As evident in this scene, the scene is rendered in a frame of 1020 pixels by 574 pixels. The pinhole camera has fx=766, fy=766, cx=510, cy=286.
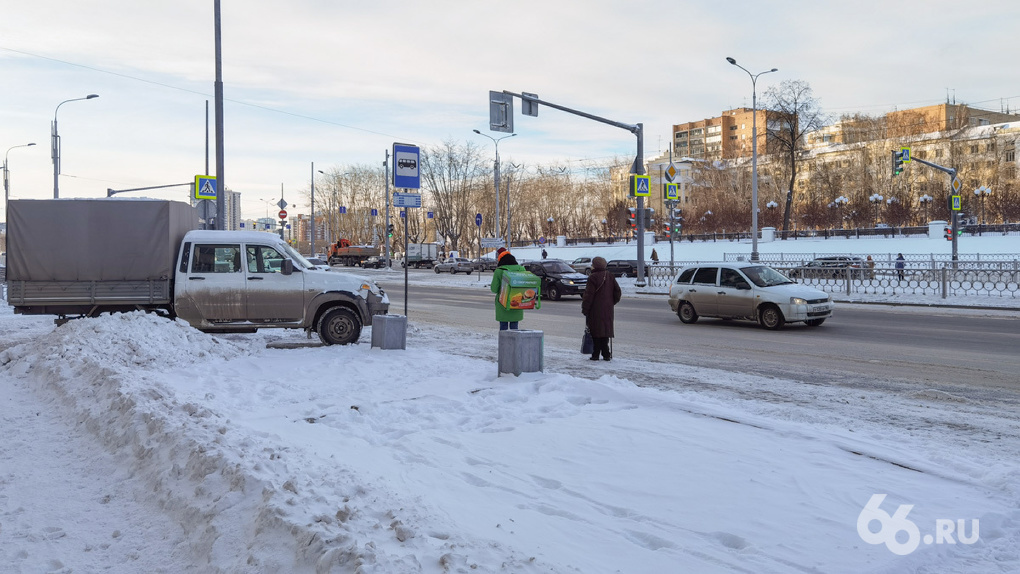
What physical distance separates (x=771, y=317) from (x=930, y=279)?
13507 millimetres

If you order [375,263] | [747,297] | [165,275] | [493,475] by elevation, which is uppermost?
[375,263]

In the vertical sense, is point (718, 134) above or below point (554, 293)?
above

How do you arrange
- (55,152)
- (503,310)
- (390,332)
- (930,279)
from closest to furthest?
(503,310)
(390,332)
(930,279)
(55,152)

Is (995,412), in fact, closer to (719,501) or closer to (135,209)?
(719,501)

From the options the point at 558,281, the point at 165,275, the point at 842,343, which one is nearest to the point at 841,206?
the point at 558,281

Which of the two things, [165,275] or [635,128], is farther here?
[635,128]

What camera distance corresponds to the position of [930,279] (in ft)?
87.7

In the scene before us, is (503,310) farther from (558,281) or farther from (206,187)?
(206,187)

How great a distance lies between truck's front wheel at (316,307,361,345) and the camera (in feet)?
42.4

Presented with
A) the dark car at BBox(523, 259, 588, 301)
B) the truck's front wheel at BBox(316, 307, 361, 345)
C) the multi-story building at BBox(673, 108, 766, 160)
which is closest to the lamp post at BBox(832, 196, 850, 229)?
the dark car at BBox(523, 259, 588, 301)

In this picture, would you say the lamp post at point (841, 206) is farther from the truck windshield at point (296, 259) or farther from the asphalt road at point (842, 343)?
the truck windshield at point (296, 259)

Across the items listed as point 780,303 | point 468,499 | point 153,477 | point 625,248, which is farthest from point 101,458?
point 625,248

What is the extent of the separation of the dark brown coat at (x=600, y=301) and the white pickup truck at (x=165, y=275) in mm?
3806

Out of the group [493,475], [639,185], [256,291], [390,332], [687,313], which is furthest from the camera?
[639,185]
